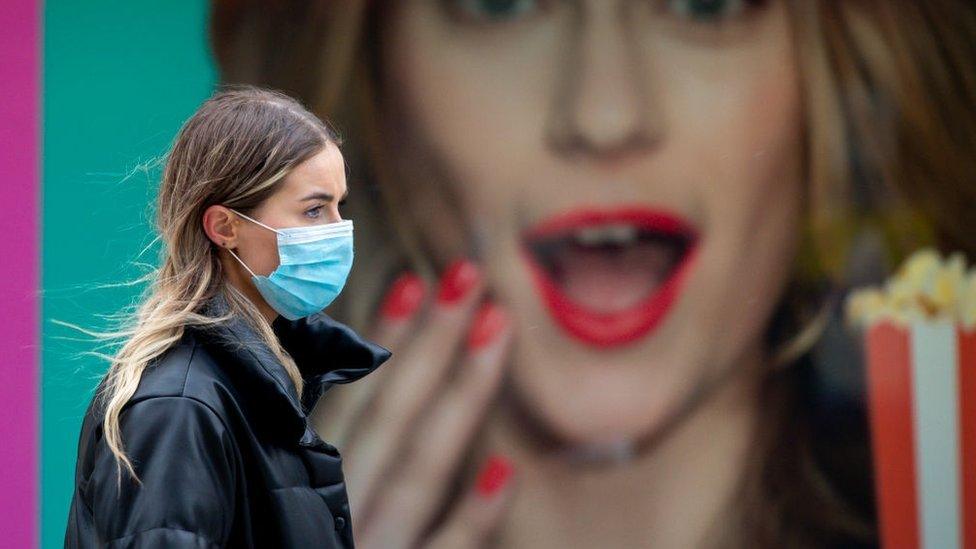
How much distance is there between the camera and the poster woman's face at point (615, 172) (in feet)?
13.9

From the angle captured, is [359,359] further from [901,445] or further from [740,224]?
[901,445]

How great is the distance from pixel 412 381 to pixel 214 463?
2605mm

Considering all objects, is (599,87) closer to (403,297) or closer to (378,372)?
(403,297)

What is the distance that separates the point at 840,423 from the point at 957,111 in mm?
1196

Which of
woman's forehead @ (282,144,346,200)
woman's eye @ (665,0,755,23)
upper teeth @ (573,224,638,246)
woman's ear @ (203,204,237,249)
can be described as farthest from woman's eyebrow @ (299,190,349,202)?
woman's eye @ (665,0,755,23)

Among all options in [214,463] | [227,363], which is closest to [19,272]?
[227,363]

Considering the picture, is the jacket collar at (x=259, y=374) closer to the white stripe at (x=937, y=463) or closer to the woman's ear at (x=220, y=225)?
the woman's ear at (x=220, y=225)

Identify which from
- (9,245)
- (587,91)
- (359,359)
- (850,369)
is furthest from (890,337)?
(9,245)

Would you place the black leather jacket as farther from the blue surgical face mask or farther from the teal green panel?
the teal green panel

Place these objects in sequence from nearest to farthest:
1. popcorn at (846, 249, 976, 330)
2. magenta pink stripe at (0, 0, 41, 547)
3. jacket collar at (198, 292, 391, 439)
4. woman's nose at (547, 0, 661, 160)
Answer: jacket collar at (198, 292, 391, 439) → magenta pink stripe at (0, 0, 41, 547) → woman's nose at (547, 0, 661, 160) → popcorn at (846, 249, 976, 330)

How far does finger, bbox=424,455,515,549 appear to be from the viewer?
14.0 feet

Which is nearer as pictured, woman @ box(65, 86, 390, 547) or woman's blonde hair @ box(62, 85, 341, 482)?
woman @ box(65, 86, 390, 547)

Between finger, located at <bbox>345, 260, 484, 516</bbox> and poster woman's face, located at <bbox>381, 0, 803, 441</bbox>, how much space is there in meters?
0.14

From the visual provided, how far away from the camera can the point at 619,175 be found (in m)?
Answer: 4.27
